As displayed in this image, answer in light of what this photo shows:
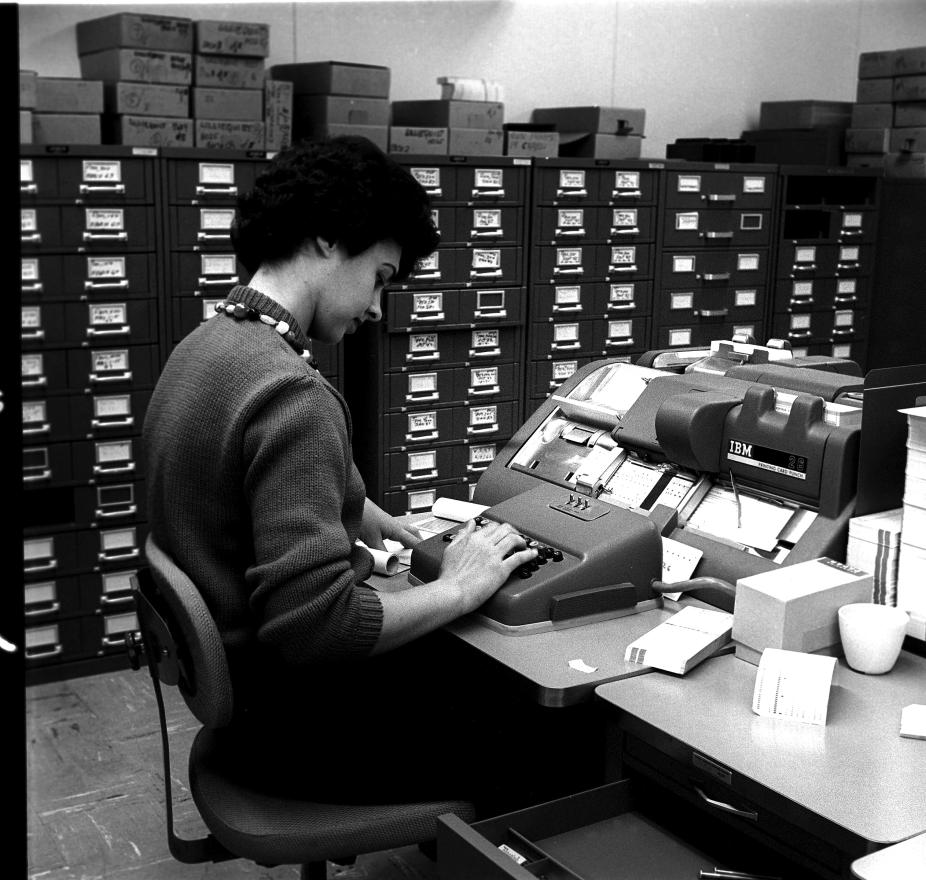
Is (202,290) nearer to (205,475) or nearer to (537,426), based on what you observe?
(537,426)

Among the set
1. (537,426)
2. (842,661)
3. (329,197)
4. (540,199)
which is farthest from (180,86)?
(842,661)

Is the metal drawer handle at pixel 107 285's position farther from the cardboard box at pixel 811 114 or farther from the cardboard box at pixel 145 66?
the cardboard box at pixel 811 114

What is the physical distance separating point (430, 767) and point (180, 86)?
2.48m

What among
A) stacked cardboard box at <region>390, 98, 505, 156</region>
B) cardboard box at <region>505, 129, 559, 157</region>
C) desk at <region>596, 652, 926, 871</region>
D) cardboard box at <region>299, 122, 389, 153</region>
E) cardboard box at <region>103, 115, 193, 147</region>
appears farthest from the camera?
cardboard box at <region>505, 129, 559, 157</region>

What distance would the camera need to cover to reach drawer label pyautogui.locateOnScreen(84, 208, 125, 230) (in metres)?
3.19

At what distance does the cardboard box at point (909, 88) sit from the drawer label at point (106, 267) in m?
3.47

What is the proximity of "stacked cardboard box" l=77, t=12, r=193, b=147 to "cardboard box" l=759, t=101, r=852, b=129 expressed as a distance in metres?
2.85

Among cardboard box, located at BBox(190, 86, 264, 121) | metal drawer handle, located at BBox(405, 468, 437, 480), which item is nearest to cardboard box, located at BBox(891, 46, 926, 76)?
metal drawer handle, located at BBox(405, 468, 437, 480)

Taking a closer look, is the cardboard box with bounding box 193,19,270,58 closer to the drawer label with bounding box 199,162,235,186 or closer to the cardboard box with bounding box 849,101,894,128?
the drawer label with bounding box 199,162,235,186

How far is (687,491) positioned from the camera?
1986 mm

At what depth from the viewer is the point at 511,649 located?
1616 mm

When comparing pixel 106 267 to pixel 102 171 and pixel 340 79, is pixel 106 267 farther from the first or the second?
pixel 340 79

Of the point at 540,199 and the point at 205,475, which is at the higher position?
the point at 540,199

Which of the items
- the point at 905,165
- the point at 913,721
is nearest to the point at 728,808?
the point at 913,721
